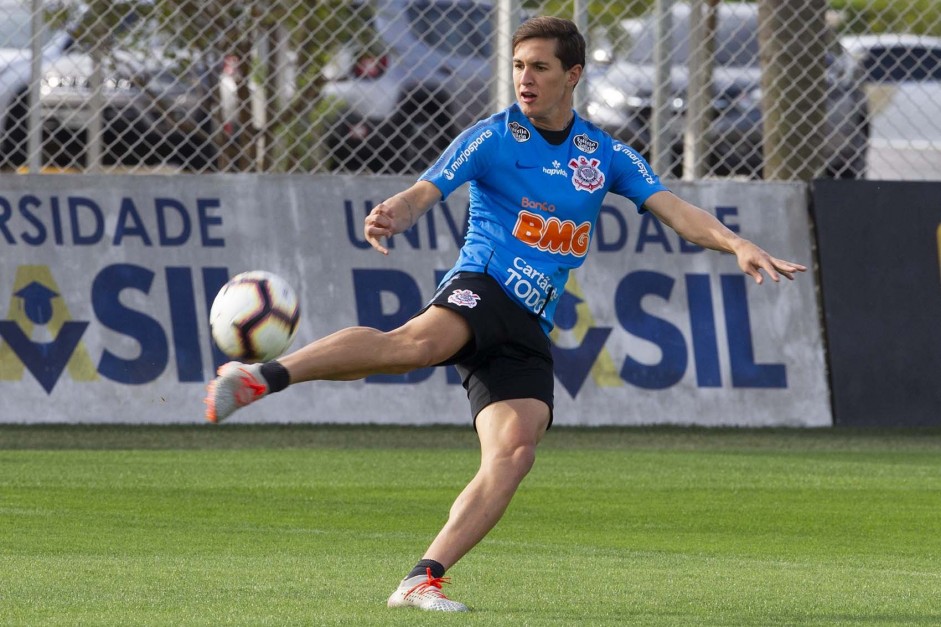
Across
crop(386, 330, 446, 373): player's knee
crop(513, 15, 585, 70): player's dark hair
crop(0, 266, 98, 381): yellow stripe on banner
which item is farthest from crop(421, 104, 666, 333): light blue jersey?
crop(0, 266, 98, 381): yellow stripe on banner

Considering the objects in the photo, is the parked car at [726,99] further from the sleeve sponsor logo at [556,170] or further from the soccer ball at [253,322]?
the soccer ball at [253,322]

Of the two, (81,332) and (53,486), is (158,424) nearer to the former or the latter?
(81,332)

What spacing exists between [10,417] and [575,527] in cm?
423

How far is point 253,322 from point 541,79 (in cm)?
126

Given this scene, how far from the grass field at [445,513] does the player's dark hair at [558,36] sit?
174 cm

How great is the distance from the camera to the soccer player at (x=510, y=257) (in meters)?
5.34

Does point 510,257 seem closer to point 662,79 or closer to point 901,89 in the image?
point 662,79

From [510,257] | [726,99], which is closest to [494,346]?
[510,257]

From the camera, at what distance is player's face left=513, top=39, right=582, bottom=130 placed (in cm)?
573

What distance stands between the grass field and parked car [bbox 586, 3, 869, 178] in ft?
9.89

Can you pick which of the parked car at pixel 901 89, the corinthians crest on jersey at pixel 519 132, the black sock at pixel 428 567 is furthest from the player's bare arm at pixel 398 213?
the parked car at pixel 901 89

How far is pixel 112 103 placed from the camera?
1252 cm

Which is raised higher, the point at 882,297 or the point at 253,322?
the point at 882,297

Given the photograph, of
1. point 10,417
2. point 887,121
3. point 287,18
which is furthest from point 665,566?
point 887,121
